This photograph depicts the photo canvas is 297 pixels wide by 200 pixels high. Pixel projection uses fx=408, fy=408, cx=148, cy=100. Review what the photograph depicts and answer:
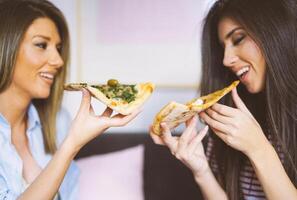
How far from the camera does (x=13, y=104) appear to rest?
1.79 m

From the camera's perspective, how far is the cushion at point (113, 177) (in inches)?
78.6

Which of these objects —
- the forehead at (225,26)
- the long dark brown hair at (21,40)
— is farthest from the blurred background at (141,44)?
the forehead at (225,26)

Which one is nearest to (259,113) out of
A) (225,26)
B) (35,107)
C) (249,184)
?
(249,184)

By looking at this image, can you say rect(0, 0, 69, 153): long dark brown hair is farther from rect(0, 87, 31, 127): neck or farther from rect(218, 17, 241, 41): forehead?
rect(218, 17, 241, 41): forehead

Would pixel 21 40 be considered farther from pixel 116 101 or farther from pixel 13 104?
pixel 116 101

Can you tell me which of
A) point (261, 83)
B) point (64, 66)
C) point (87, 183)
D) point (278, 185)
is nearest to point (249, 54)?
point (261, 83)

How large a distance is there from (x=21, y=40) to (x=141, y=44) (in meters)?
0.70

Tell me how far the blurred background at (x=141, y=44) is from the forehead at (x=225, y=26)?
51 centimetres

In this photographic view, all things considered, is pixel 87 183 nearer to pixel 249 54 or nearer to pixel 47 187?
pixel 47 187

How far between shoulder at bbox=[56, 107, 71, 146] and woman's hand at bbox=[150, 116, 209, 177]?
61 cm

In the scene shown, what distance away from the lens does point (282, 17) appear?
1524mm

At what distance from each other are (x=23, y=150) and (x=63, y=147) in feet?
1.56

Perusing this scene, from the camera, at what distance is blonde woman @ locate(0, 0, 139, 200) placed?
57.1 inches

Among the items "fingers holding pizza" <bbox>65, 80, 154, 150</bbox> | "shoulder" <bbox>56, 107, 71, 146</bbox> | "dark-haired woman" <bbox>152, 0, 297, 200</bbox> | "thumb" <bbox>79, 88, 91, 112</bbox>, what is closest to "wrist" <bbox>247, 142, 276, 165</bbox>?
"dark-haired woman" <bbox>152, 0, 297, 200</bbox>
